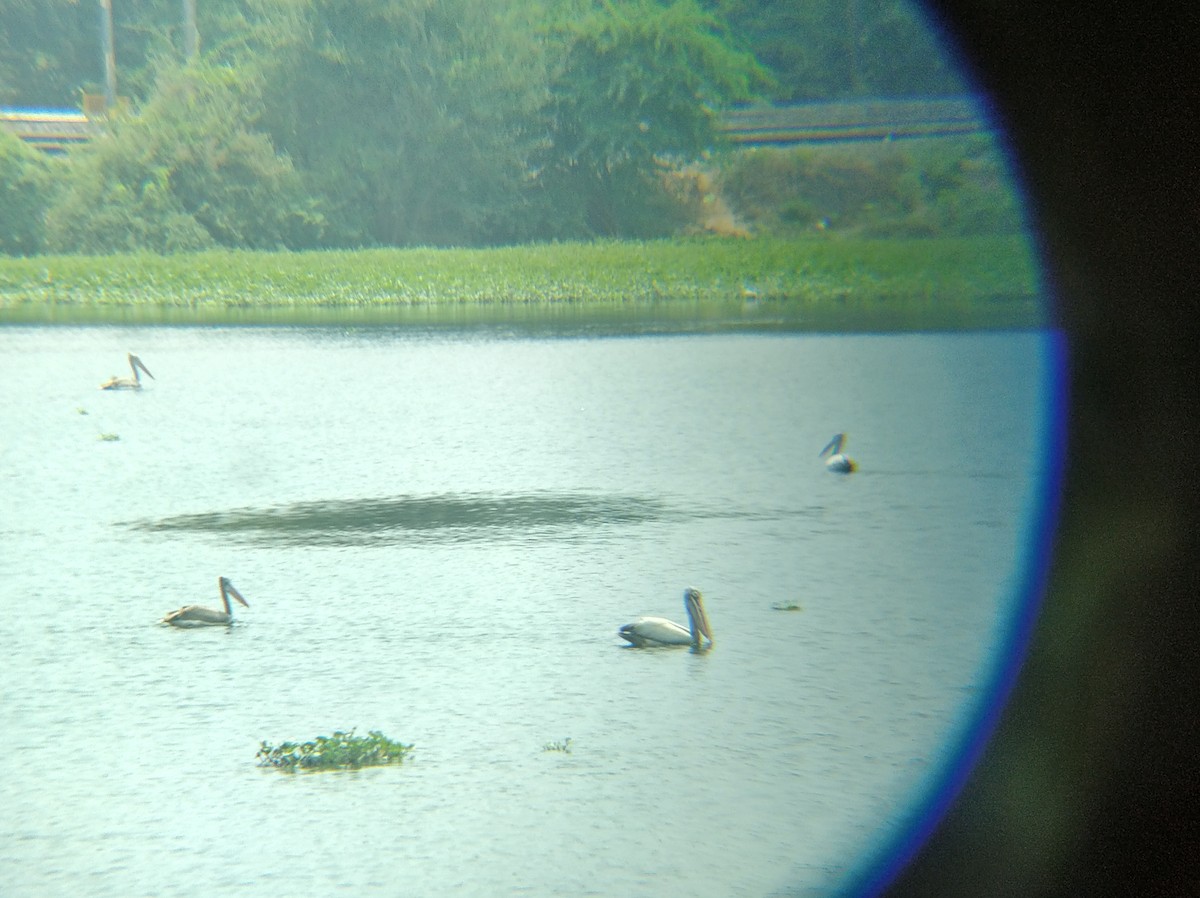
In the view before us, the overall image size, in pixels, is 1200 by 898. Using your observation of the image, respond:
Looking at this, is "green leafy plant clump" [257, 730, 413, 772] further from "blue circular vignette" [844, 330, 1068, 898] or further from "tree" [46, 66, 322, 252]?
"tree" [46, 66, 322, 252]

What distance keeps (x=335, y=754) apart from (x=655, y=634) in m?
2.14

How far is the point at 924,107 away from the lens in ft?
174

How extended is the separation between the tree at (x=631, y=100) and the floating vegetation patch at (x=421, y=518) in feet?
140

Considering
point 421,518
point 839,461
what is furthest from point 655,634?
point 839,461

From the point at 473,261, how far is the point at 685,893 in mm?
38967

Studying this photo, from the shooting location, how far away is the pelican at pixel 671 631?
→ 26.6 feet

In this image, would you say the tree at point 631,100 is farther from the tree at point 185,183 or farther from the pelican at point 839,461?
the pelican at point 839,461

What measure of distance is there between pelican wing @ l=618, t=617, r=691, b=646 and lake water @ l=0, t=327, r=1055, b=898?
0.21ft

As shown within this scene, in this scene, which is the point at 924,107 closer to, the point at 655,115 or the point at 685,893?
the point at 655,115

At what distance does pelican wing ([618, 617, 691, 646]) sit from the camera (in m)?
8.13

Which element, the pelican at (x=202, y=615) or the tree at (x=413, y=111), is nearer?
the pelican at (x=202, y=615)

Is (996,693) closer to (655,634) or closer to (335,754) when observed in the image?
(655,634)

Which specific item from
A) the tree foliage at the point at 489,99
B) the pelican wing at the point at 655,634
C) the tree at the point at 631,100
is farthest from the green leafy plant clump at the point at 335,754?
the tree at the point at 631,100

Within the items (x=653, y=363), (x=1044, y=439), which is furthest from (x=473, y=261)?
(x=1044, y=439)
